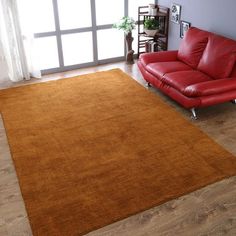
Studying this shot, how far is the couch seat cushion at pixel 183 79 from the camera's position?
389 centimetres

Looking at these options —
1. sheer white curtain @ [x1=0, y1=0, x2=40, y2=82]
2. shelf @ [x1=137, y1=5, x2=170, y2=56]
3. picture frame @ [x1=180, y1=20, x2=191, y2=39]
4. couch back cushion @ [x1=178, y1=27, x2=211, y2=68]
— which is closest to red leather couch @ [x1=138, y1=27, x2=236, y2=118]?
couch back cushion @ [x1=178, y1=27, x2=211, y2=68]

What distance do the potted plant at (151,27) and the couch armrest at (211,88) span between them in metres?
2.05

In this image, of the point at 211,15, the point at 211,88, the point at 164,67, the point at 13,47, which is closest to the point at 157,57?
the point at 164,67

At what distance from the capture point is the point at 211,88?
3662 mm

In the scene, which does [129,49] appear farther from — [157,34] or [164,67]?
[164,67]

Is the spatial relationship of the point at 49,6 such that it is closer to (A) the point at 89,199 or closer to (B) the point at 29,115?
(B) the point at 29,115

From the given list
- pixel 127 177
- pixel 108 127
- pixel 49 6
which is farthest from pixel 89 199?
pixel 49 6

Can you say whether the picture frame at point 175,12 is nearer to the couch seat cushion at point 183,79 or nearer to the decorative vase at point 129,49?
the decorative vase at point 129,49

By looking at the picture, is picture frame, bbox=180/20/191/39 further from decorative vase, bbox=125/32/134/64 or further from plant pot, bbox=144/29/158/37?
decorative vase, bbox=125/32/134/64

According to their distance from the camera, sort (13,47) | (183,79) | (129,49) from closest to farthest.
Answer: (183,79), (13,47), (129,49)

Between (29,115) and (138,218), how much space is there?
86.8 inches

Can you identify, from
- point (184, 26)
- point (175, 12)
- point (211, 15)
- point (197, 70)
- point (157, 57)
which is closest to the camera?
point (197, 70)

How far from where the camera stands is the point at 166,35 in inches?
222

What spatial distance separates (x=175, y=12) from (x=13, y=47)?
9.08 ft
